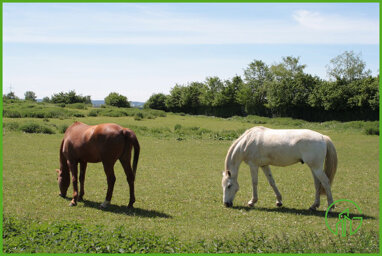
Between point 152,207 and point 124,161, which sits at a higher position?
point 124,161

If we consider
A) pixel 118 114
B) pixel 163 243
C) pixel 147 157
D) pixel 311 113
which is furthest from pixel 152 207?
pixel 311 113

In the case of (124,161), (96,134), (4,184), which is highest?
(96,134)

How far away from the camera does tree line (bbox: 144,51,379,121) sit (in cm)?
5097

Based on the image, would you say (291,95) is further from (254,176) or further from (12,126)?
(254,176)

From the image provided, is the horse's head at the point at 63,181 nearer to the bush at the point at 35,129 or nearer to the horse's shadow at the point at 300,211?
the horse's shadow at the point at 300,211

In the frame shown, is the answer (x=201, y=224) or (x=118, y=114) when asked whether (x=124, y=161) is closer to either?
(x=201, y=224)

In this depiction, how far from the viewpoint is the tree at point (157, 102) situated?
8300cm

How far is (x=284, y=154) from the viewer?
9.64 metres

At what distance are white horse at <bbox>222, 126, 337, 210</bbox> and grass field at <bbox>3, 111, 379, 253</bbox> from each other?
25.7 inches

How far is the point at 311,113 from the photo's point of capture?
56.9m

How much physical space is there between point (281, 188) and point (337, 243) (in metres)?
5.78

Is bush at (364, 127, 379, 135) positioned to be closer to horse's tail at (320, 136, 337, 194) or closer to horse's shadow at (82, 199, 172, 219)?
horse's tail at (320, 136, 337, 194)

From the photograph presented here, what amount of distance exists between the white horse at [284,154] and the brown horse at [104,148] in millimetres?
2618

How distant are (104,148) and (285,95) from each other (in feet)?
174
